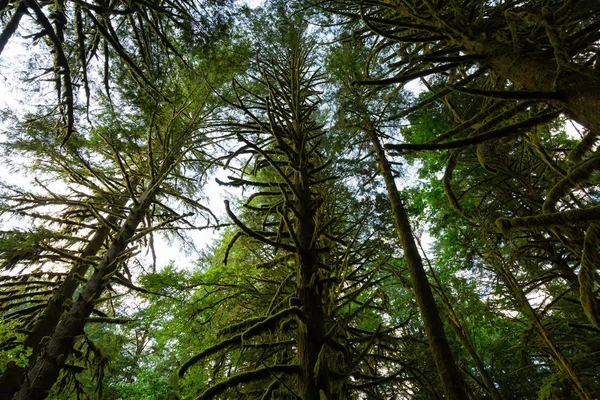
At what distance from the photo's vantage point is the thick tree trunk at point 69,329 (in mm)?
4180

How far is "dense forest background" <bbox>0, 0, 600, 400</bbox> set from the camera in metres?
2.13

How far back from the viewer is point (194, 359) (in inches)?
97.3

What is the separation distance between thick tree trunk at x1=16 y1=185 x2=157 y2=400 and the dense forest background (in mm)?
30

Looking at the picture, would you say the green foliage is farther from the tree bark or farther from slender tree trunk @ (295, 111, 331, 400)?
the tree bark

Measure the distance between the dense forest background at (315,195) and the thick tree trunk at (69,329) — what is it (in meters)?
0.03

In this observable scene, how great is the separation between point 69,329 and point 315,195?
4.53m

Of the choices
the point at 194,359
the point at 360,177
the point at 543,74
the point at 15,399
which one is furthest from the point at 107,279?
the point at 543,74

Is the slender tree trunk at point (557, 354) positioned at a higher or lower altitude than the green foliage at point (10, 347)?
lower

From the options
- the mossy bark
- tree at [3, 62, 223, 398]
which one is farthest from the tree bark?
the mossy bark

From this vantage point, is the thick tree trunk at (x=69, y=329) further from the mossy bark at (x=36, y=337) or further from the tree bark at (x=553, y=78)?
the tree bark at (x=553, y=78)

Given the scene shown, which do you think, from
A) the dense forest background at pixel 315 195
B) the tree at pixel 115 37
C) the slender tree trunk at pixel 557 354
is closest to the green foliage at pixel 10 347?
the dense forest background at pixel 315 195

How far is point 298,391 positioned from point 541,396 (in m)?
3.45

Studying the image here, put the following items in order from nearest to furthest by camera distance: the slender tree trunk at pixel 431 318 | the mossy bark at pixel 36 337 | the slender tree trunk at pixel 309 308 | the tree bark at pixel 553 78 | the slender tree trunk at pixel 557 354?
the tree bark at pixel 553 78, the slender tree trunk at pixel 557 354, the slender tree trunk at pixel 309 308, the slender tree trunk at pixel 431 318, the mossy bark at pixel 36 337

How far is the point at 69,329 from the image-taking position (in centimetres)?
466
